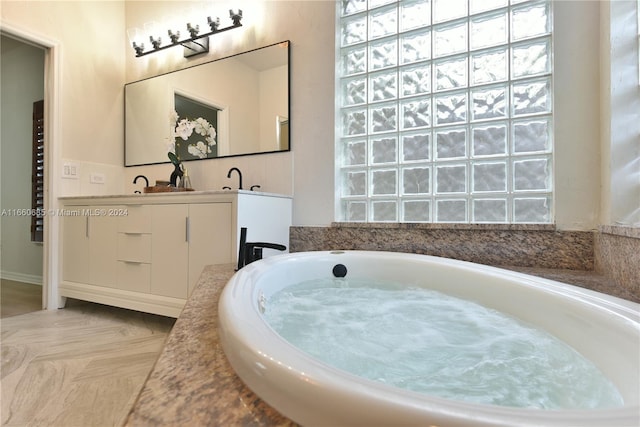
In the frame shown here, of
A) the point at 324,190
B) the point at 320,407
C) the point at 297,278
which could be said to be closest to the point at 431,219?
the point at 324,190

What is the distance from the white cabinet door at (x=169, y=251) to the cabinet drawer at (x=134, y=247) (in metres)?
0.05

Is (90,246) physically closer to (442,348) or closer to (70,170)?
(70,170)

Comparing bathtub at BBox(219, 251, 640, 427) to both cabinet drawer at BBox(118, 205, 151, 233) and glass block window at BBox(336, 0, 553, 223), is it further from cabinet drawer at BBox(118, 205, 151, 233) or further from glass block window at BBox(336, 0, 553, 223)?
cabinet drawer at BBox(118, 205, 151, 233)

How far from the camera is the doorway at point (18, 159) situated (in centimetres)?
316

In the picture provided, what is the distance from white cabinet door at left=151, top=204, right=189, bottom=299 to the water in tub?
0.83m

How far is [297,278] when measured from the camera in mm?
1401

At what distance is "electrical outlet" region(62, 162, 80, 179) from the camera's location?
229cm

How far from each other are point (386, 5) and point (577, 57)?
3.40ft

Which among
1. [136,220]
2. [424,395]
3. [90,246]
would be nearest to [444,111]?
[424,395]

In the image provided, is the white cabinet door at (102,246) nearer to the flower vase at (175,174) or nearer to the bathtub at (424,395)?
the flower vase at (175,174)

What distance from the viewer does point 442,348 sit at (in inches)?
30.8

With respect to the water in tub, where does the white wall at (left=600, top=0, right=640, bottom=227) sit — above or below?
above

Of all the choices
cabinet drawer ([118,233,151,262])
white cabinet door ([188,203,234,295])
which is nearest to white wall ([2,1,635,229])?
white cabinet door ([188,203,234,295])

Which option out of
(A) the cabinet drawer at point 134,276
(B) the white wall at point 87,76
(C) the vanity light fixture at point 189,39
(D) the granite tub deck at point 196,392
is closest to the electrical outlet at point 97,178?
(B) the white wall at point 87,76
